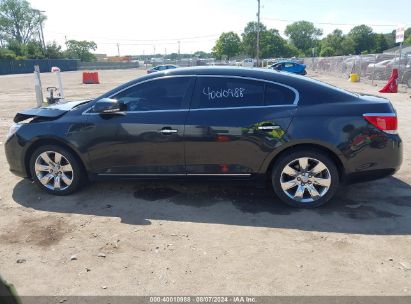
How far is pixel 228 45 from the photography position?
8812 centimetres

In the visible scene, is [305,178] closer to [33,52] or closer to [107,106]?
[107,106]

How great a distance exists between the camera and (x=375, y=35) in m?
105

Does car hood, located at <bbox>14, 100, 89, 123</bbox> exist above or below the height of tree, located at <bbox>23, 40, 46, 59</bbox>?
below

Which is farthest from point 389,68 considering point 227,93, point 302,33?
point 302,33

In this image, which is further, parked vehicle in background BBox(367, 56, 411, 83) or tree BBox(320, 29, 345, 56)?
tree BBox(320, 29, 345, 56)

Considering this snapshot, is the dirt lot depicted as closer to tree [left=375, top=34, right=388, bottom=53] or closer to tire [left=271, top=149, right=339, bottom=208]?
tire [left=271, top=149, right=339, bottom=208]

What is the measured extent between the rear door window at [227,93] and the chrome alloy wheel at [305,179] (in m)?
0.84

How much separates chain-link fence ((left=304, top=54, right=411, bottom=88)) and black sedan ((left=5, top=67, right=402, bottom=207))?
16.3 meters

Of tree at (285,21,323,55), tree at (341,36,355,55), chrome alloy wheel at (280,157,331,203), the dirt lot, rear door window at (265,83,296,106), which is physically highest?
tree at (285,21,323,55)

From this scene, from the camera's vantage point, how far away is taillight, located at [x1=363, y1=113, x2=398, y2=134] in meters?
4.09

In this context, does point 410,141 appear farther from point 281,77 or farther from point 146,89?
point 146,89

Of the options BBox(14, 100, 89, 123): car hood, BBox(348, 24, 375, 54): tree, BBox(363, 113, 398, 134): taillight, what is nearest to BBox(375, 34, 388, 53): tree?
BBox(348, 24, 375, 54): tree

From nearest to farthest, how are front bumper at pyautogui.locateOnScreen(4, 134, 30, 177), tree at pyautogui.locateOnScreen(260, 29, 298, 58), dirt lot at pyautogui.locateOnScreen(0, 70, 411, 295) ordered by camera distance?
dirt lot at pyautogui.locateOnScreen(0, 70, 411, 295), front bumper at pyautogui.locateOnScreen(4, 134, 30, 177), tree at pyautogui.locateOnScreen(260, 29, 298, 58)

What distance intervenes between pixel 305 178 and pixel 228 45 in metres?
88.0
